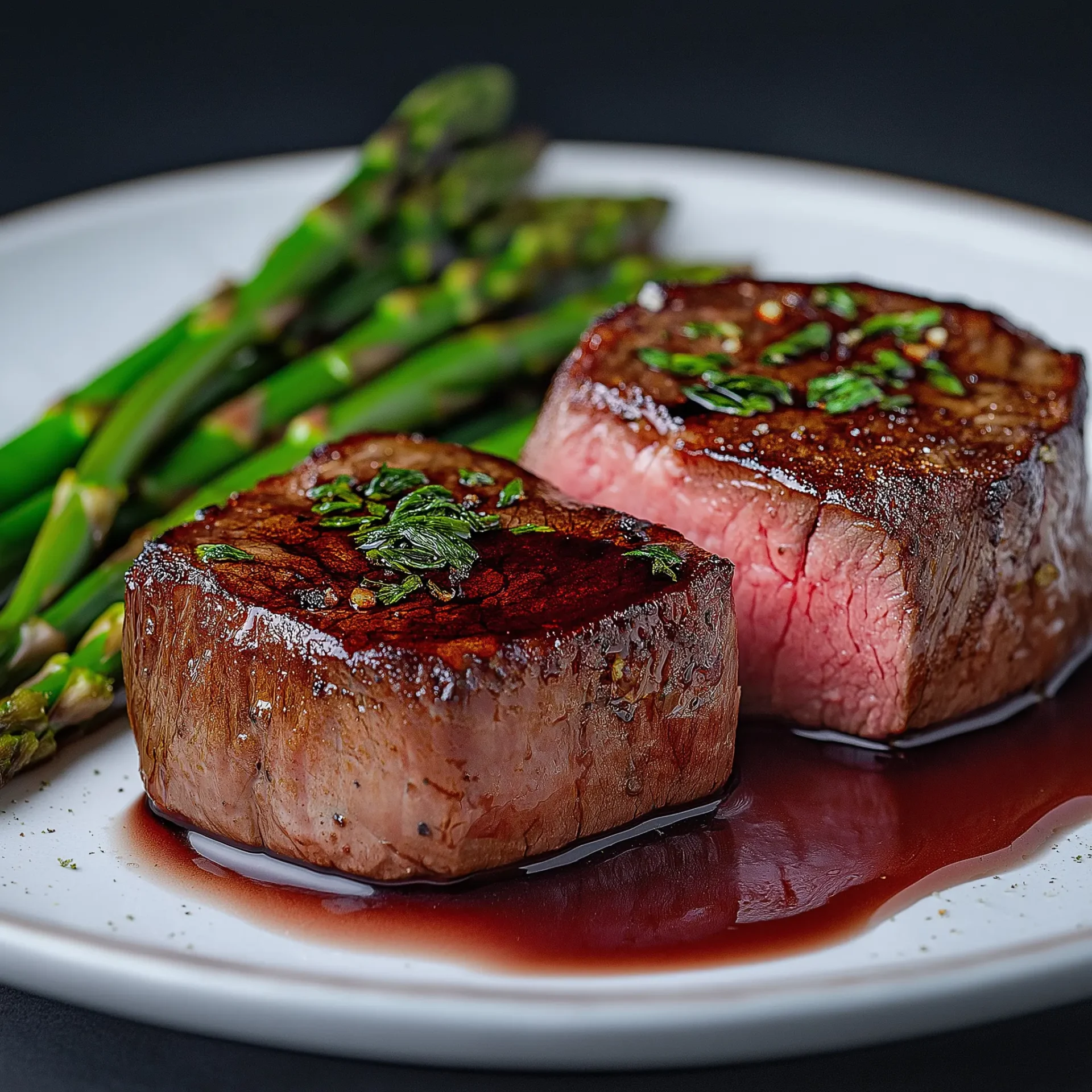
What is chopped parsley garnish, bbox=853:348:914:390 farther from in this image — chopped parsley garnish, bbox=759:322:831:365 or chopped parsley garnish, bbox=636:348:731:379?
chopped parsley garnish, bbox=636:348:731:379

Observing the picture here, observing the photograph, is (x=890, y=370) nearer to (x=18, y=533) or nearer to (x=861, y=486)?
(x=861, y=486)

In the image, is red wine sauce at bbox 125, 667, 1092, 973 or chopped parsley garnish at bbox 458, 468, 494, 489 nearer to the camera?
red wine sauce at bbox 125, 667, 1092, 973

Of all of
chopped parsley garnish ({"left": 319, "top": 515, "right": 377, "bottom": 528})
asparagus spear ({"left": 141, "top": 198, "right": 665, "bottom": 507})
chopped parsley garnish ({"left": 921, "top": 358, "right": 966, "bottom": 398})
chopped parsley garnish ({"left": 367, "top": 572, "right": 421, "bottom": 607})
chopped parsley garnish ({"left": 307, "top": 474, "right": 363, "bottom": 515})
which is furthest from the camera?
asparagus spear ({"left": 141, "top": 198, "right": 665, "bottom": 507})

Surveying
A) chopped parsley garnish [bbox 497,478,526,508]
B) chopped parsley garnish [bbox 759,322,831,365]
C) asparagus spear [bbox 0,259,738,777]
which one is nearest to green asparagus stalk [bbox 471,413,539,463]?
asparagus spear [bbox 0,259,738,777]

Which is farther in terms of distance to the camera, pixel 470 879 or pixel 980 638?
pixel 980 638

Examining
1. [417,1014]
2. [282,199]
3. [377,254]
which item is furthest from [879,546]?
[282,199]

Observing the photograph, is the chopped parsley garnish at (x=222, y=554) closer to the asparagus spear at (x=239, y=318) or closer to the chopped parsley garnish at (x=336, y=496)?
the chopped parsley garnish at (x=336, y=496)

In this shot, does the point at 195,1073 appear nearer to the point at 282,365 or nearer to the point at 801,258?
the point at 282,365

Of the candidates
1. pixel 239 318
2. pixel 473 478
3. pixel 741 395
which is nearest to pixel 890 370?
pixel 741 395

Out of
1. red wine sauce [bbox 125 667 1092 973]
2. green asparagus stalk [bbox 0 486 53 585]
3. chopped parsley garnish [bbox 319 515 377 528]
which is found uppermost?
chopped parsley garnish [bbox 319 515 377 528]
